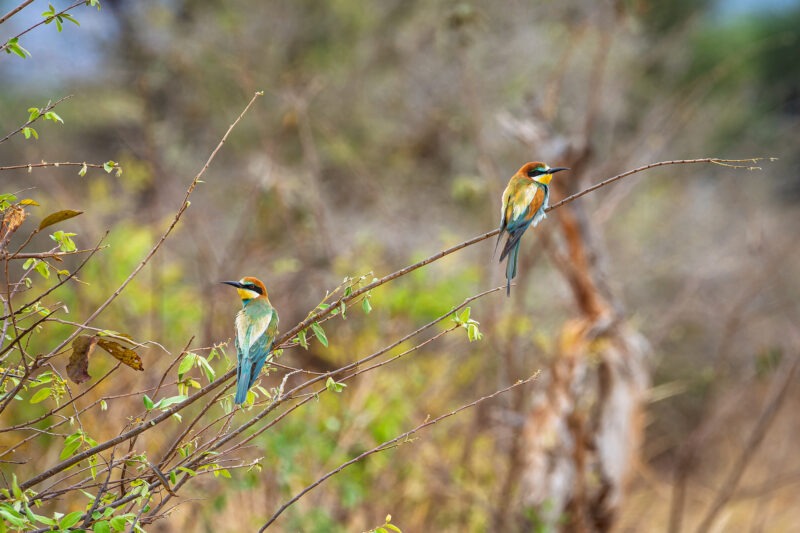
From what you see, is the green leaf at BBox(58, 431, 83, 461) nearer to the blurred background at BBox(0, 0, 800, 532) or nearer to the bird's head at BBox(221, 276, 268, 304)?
the bird's head at BBox(221, 276, 268, 304)

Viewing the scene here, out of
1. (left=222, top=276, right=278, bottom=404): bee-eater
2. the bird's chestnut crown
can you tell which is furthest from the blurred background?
(left=222, top=276, right=278, bottom=404): bee-eater

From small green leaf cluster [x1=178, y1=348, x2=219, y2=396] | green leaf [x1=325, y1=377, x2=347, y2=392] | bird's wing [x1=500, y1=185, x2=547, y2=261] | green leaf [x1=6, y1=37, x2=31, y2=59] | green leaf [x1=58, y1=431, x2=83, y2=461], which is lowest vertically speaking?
green leaf [x1=325, y1=377, x2=347, y2=392]

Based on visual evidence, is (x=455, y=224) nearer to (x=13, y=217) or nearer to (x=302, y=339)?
(x=302, y=339)

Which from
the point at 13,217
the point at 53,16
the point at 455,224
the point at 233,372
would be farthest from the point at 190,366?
the point at 455,224

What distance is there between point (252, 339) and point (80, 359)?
328mm

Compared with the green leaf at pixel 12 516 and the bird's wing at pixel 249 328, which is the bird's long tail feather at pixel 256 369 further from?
the green leaf at pixel 12 516

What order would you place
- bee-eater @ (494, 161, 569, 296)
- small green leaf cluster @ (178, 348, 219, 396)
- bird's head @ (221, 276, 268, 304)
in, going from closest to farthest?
small green leaf cluster @ (178, 348, 219, 396)
bee-eater @ (494, 161, 569, 296)
bird's head @ (221, 276, 268, 304)

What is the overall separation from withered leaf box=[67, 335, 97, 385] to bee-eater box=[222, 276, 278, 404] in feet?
0.85

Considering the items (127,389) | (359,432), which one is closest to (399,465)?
(359,432)

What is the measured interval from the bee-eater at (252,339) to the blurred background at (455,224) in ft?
4.70

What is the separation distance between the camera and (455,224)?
31.0ft

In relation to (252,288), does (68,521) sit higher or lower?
lower

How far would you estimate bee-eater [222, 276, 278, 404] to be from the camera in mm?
1545

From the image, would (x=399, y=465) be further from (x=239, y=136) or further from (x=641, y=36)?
(x=641, y=36)
